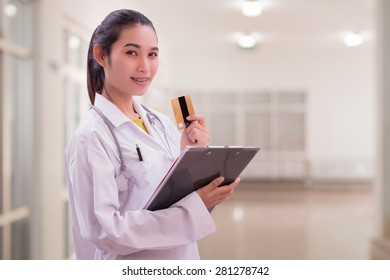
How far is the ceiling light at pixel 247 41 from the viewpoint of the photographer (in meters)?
1.83

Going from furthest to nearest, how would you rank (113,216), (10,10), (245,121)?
(10,10)
(245,121)
(113,216)

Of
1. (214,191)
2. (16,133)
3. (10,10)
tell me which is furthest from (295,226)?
(214,191)

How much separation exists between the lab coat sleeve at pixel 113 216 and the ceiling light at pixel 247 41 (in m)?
1.06

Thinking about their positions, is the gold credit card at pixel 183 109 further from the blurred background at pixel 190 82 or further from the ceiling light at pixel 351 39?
the ceiling light at pixel 351 39

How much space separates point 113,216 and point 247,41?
129cm

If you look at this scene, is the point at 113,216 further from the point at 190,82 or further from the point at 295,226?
the point at 295,226

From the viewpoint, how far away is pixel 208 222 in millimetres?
835

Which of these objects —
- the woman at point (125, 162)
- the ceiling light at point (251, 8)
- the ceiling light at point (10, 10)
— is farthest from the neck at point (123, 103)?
the ceiling light at point (10, 10)

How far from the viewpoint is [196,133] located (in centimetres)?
83

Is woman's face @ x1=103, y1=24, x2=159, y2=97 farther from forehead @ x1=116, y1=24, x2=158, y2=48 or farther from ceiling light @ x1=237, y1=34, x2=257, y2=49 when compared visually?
ceiling light @ x1=237, y1=34, x2=257, y2=49

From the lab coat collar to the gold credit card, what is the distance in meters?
0.07

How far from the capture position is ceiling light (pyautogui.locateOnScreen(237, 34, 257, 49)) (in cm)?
183

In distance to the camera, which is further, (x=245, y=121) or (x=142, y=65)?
(x=245, y=121)

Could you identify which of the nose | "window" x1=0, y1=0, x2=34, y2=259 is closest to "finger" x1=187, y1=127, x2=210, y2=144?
the nose
